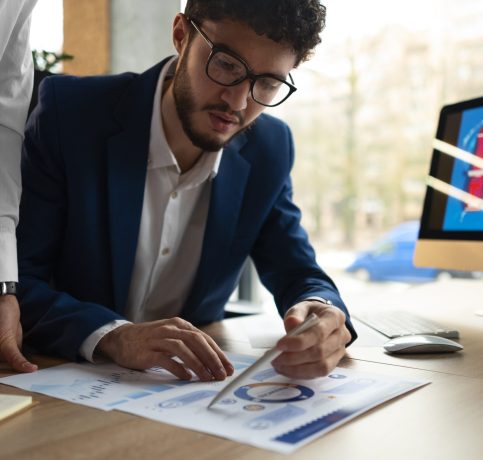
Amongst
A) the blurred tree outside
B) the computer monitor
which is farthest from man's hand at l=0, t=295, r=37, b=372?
the blurred tree outside

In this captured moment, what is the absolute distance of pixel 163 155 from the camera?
1.56 meters

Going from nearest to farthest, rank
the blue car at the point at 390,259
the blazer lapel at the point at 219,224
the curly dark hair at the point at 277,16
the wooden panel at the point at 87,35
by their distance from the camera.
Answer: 1. the curly dark hair at the point at 277,16
2. the blazer lapel at the point at 219,224
3. the wooden panel at the point at 87,35
4. the blue car at the point at 390,259

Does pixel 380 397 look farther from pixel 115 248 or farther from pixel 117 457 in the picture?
pixel 115 248

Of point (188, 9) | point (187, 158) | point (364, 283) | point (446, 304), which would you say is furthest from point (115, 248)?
point (364, 283)

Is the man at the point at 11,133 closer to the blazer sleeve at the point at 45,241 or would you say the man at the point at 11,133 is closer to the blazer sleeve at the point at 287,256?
the blazer sleeve at the point at 45,241

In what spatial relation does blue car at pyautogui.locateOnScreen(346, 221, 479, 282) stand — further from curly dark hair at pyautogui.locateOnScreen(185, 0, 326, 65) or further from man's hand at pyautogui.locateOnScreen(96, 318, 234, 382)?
man's hand at pyautogui.locateOnScreen(96, 318, 234, 382)

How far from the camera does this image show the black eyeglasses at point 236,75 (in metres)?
1.38

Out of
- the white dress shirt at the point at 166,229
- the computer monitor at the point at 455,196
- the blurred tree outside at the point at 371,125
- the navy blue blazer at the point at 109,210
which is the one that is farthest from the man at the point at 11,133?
the blurred tree outside at the point at 371,125

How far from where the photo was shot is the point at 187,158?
5.43ft

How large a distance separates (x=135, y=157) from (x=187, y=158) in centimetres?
19

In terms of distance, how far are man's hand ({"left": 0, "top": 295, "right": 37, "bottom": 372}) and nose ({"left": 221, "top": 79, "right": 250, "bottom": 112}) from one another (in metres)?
0.64

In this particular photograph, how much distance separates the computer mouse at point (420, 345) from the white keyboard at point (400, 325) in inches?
4.9

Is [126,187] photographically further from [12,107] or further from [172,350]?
[172,350]

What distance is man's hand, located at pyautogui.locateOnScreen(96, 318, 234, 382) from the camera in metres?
1.02
